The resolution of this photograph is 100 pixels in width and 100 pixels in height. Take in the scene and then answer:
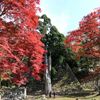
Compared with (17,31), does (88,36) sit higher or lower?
higher

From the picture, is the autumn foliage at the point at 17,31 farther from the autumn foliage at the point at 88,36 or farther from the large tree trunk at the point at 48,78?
the large tree trunk at the point at 48,78

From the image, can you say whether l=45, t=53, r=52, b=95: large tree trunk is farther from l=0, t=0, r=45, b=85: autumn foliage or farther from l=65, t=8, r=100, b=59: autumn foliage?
l=0, t=0, r=45, b=85: autumn foliage

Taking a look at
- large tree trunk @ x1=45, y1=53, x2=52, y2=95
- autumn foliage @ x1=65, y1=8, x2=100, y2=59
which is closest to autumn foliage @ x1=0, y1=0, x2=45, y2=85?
autumn foliage @ x1=65, y1=8, x2=100, y2=59

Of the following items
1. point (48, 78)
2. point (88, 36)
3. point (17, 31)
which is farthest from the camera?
point (48, 78)

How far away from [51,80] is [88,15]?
1943cm

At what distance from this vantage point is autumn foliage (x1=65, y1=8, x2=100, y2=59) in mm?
36719

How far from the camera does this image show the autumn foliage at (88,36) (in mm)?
36719

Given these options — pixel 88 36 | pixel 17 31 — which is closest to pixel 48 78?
pixel 88 36

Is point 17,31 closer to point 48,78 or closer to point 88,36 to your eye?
point 88,36

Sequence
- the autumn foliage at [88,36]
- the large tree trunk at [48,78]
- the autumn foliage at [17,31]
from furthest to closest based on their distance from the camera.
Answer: the large tree trunk at [48,78]
the autumn foliage at [88,36]
the autumn foliage at [17,31]

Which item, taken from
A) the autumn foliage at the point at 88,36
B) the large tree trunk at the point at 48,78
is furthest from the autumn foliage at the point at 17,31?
the large tree trunk at the point at 48,78

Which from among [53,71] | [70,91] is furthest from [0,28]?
[53,71]

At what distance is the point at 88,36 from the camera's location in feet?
122

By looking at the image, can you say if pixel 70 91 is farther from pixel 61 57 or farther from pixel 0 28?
pixel 0 28
